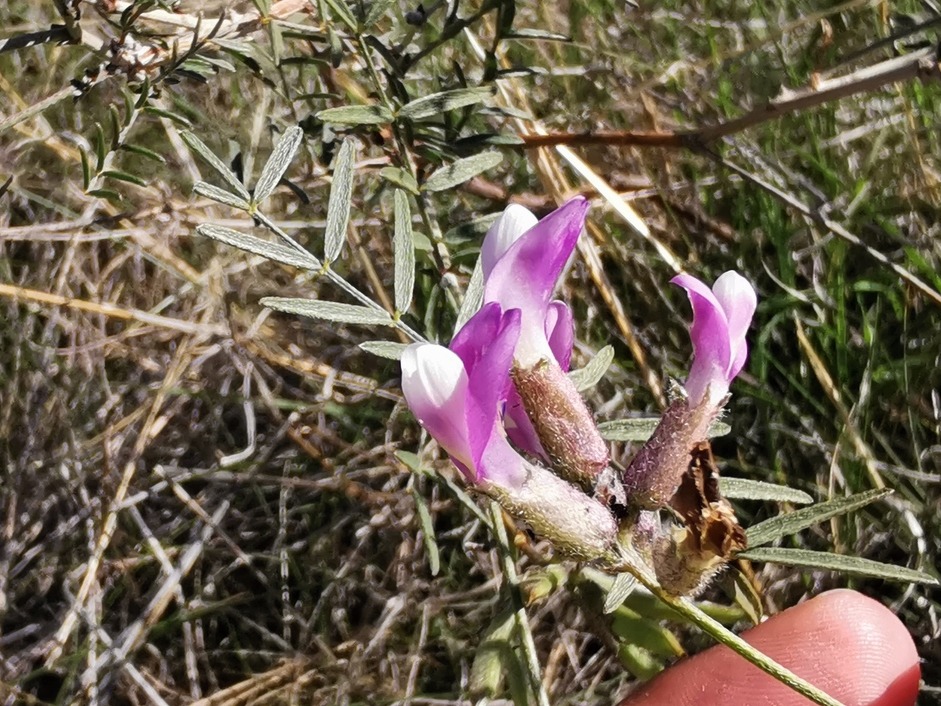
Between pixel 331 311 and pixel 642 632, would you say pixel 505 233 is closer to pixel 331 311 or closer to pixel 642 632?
pixel 331 311

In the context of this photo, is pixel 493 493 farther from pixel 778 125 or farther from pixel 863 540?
pixel 778 125

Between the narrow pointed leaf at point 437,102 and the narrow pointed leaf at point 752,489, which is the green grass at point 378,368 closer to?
the narrow pointed leaf at point 437,102

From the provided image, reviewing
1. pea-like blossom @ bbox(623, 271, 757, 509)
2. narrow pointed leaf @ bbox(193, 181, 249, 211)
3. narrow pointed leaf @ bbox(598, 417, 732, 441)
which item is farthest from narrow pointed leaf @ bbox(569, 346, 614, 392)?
narrow pointed leaf @ bbox(193, 181, 249, 211)

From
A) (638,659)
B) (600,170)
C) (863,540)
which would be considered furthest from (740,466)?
(600,170)

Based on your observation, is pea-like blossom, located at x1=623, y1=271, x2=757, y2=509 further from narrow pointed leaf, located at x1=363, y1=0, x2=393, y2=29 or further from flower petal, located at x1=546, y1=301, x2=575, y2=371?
narrow pointed leaf, located at x1=363, y1=0, x2=393, y2=29

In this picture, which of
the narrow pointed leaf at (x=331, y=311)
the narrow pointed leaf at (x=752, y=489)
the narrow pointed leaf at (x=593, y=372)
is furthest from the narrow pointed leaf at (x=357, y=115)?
the narrow pointed leaf at (x=752, y=489)
